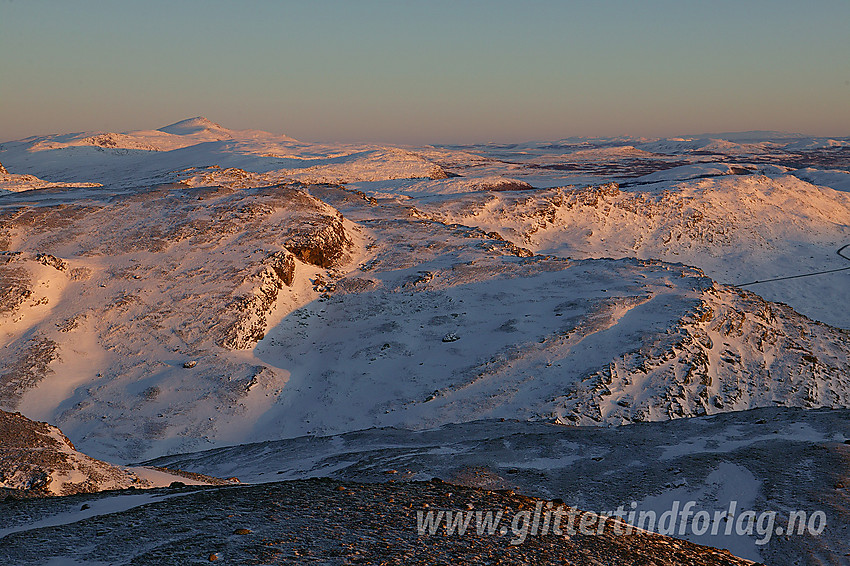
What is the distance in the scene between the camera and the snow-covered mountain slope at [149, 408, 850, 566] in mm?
11945

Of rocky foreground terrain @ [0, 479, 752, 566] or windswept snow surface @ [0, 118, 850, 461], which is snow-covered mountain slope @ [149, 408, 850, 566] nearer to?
rocky foreground terrain @ [0, 479, 752, 566]

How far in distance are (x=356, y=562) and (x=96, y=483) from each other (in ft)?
33.7

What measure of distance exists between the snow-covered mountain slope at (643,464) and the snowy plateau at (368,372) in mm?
93

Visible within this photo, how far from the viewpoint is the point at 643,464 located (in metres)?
15.3

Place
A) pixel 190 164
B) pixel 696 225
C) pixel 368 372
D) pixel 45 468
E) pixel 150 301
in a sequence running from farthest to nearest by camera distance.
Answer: pixel 190 164, pixel 696 225, pixel 150 301, pixel 368 372, pixel 45 468

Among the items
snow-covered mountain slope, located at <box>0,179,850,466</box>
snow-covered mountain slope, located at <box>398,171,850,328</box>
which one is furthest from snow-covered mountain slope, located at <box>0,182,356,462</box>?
snow-covered mountain slope, located at <box>398,171,850,328</box>

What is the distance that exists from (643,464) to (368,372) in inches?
643

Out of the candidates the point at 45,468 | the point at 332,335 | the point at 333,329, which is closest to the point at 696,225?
the point at 333,329

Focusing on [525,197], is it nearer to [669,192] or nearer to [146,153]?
[669,192]

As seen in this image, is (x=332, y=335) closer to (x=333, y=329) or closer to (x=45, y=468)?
(x=333, y=329)

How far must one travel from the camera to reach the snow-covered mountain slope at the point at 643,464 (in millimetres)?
11945

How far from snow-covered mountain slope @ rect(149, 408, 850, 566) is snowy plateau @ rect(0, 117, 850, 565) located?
0.09 meters

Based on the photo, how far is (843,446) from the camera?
1464 cm

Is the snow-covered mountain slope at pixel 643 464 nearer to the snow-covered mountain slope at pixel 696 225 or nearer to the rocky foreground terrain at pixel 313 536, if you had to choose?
the rocky foreground terrain at pixel 313 536
